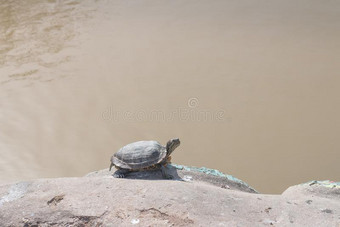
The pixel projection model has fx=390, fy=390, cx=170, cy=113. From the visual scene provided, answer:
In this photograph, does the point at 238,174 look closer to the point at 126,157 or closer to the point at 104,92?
the point at 126,157

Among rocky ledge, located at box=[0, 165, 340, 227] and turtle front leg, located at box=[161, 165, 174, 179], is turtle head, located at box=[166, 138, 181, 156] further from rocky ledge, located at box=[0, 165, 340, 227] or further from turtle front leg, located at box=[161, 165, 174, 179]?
rocky ledge, located at box=[0, 165, 340, 227]

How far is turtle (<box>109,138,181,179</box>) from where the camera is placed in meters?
3.30

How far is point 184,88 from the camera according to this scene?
674 centimetres

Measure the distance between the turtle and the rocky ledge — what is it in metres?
0.15

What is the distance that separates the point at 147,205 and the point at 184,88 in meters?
4.16

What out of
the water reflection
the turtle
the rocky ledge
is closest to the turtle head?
the turtle

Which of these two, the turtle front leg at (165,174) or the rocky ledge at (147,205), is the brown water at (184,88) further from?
the rocky ledge at (147,205)

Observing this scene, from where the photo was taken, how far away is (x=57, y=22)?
397 inches

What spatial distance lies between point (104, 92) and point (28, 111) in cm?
130

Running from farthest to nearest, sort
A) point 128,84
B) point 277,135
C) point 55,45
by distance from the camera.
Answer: point 55,45 → point 128,84 → point 277,135

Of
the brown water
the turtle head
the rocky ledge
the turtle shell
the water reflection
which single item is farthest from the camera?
the water reflection

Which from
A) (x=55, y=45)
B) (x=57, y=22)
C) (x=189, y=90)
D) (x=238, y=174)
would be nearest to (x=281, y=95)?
(x=189, y=90)

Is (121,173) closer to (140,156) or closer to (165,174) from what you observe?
(140,156)

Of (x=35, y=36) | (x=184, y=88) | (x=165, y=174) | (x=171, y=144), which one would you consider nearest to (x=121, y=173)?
(x=165, y=174)
